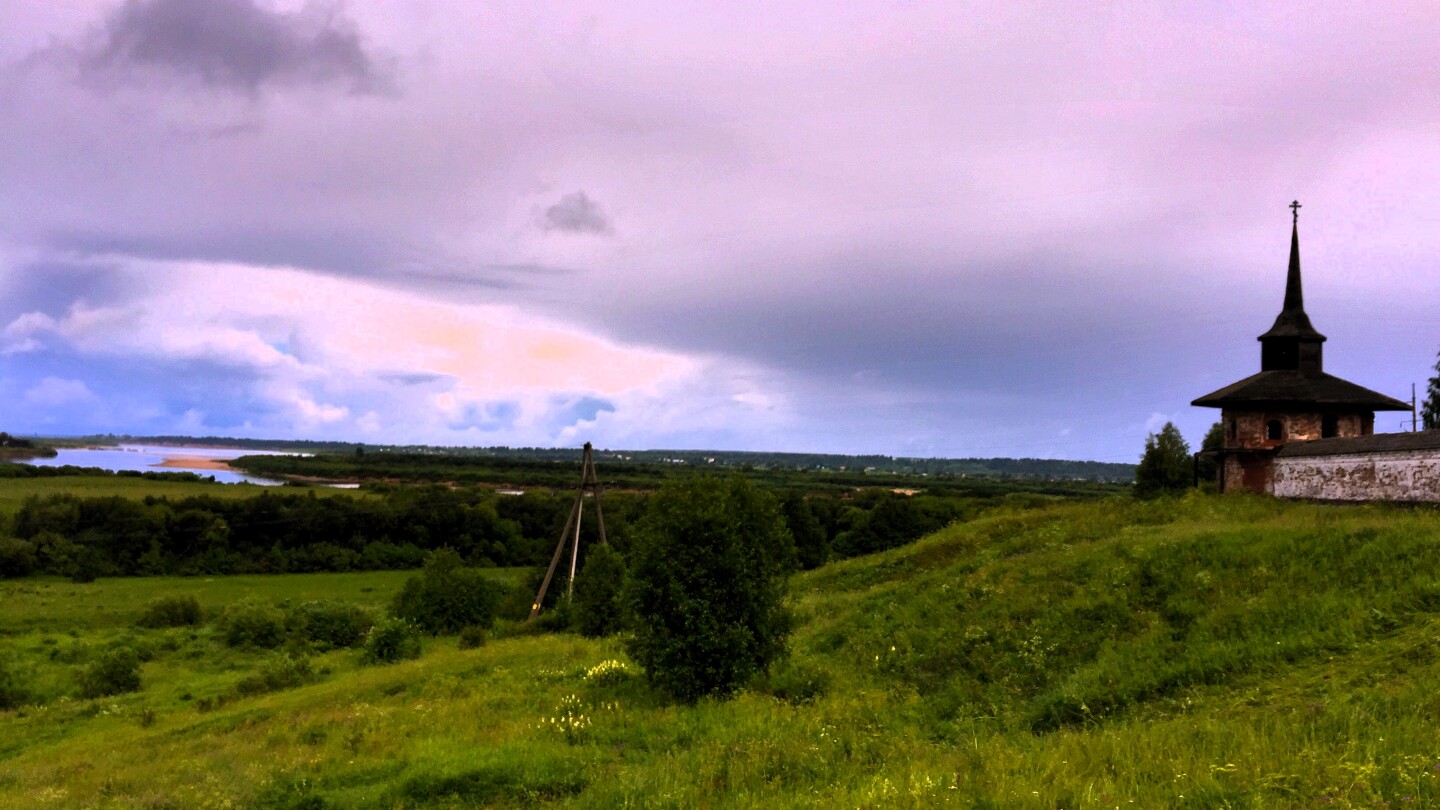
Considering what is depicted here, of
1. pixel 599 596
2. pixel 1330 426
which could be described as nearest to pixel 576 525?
pixel 599 596

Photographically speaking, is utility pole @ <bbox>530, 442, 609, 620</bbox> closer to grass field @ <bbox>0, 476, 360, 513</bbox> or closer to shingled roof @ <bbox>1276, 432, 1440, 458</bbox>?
shingled roof @ <bbox>1276, 432, 1440, 458</bbox>

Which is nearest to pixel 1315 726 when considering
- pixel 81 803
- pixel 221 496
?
pixel 81 803

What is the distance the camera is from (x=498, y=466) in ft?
553

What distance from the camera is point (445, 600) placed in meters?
38.3

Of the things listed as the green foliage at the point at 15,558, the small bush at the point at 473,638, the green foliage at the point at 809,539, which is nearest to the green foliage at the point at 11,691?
the small bush at the point at 473,638

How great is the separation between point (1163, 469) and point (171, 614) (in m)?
68.2

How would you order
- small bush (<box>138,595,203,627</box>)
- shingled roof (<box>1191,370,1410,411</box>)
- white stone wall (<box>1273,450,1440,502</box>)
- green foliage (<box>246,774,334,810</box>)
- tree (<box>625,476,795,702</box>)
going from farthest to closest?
small bush (<box>138,595,203,627</box>)
shingled roof (<box>1191,370,1410,411</box>)
white stone wall (<box>1273,450,1440,502</box>)
tree (<box>625,476,795,702</box>)
green foliage (<box>246,774,334,810</box>)

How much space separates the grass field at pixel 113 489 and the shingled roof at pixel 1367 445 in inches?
3530

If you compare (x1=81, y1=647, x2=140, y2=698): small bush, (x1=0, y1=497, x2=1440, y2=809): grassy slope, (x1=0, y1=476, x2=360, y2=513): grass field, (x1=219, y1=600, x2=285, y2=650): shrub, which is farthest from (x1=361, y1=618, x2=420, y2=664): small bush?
(x1=0, y1=476, x2=360, y2=513): grass field

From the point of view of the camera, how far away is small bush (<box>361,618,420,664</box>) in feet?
95.7

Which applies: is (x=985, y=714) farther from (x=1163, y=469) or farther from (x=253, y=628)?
(x=1163, y=469)

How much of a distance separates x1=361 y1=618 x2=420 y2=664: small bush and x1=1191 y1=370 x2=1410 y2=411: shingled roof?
30.0 m

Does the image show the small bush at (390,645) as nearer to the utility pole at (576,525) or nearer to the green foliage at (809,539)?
the utility pole at (576,525)

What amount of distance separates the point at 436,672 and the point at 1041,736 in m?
16.6
